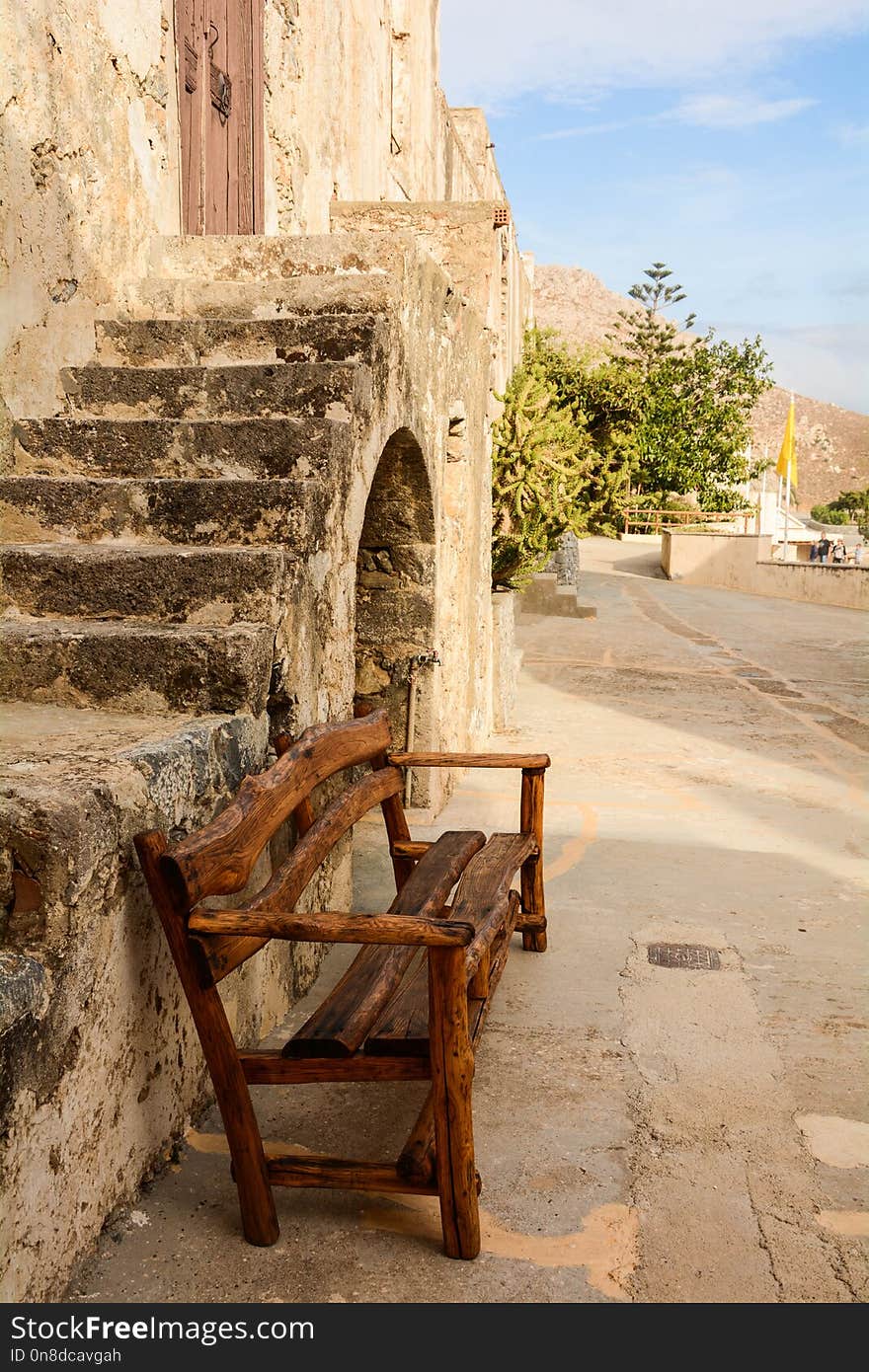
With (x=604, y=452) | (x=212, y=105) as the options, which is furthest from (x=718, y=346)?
(x=212, y=105)

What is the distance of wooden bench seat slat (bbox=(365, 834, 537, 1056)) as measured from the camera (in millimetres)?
2182

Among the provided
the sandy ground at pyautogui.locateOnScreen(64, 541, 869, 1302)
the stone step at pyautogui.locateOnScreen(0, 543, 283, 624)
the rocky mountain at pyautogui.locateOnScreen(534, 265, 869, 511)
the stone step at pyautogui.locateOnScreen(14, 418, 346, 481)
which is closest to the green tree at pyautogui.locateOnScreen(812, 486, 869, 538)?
the rocky mountain at pyautogui.locateOnScreen(534, 265, 869, 511)

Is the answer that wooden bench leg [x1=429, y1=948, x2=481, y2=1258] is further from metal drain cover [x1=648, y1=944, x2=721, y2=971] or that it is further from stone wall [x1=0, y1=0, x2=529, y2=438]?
stone wall [x1=0, y1=0, x2=529, y2=438]

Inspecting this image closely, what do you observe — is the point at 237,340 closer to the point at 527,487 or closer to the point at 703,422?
the point at 527,487

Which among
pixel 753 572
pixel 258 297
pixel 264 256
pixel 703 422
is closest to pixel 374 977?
pixel 258 297

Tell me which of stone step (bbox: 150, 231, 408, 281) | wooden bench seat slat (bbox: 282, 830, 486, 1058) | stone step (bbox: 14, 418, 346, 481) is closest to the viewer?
wooden bench seat slat (bbox: 282, 830, 486, 1058)

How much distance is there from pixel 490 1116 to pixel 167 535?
1738mm

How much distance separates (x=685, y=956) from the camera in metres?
3.86

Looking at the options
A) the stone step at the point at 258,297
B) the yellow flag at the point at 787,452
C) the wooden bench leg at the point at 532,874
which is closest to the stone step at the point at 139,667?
the wooden bench leg at the point at 532,874

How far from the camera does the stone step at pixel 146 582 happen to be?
2904 millimetres

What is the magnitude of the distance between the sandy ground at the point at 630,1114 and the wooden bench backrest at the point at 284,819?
1.97 ft

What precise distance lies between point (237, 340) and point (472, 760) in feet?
5.31

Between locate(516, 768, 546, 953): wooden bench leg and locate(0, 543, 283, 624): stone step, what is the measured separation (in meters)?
1.26
